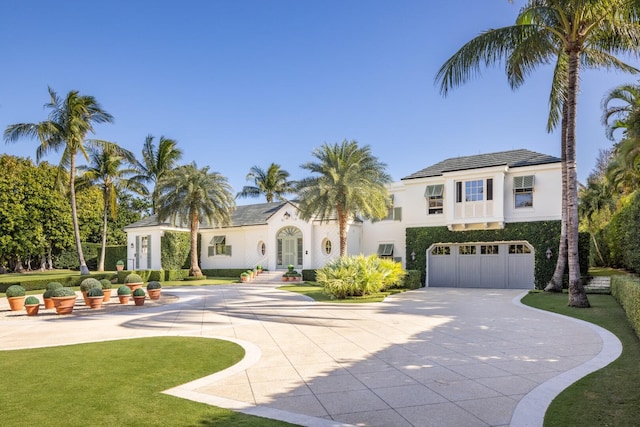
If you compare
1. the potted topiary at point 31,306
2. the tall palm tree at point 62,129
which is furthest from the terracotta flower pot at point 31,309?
the tall palm tree at point 62,129

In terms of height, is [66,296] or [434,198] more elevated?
[434,198]

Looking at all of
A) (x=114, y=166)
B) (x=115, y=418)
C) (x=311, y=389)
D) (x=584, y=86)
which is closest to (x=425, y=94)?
(x=584, y=86)

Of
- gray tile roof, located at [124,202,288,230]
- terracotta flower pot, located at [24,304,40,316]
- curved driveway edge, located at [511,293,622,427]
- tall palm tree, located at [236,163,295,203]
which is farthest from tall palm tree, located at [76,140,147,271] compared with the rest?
curved driveway edge, located at [511,293,622,427]

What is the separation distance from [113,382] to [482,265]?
76.4 ft

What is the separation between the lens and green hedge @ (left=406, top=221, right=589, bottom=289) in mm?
23422

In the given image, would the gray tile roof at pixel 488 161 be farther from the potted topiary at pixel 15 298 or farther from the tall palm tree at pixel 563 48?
the potted topiary at pixel 15 298

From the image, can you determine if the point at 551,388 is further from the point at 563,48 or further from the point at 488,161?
the point at 488,161

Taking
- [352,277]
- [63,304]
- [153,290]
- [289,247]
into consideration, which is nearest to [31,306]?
[63,304]

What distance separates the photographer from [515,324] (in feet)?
38.9

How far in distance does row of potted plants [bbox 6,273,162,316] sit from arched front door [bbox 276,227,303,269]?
15501 millimetres

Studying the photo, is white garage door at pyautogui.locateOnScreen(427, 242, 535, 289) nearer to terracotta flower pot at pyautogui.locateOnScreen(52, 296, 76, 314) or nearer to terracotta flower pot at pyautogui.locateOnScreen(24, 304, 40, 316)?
terracotta flower pot at pyautogui.locateOnScreen(52, 296, 76, 314)

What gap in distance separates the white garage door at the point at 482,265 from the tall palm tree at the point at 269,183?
24.9 m

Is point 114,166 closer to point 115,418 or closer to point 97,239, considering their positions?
point 97,239

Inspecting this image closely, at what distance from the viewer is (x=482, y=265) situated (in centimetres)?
2577
